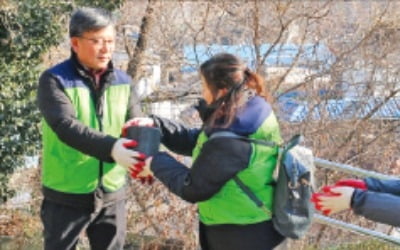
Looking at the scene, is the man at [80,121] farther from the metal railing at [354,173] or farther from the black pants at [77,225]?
the metal railing at [354,173]

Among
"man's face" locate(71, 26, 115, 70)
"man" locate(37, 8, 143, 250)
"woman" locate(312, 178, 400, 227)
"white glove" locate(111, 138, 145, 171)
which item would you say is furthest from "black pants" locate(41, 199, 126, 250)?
"woman" locate(312, 178, 400, 227)

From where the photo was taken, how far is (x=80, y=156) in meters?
3.17

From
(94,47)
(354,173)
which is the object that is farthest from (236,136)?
(354,173)

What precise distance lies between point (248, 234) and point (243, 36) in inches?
258

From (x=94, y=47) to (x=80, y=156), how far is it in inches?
18.5

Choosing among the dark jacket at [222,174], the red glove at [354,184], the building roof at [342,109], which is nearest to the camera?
the red glove at [354,184]

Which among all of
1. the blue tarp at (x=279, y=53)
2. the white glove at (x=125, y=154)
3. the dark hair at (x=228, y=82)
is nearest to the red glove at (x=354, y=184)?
the dark hair at (x=228, y=82)

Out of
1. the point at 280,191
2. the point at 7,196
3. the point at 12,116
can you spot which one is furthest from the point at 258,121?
the point at 7,196

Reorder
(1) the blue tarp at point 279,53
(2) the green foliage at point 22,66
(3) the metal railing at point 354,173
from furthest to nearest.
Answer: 1. (1) the blue tarp at point 279,53
2. (2) the green foliage at point 22,66
3. (3) the metal railing at point 354,173

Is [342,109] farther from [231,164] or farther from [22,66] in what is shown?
[231,164]

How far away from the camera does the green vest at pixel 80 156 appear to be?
314 centimetres

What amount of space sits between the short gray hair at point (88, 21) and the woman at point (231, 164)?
0.60 m

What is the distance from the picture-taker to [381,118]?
931cm

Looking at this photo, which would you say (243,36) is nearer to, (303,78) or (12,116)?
(303,78)
